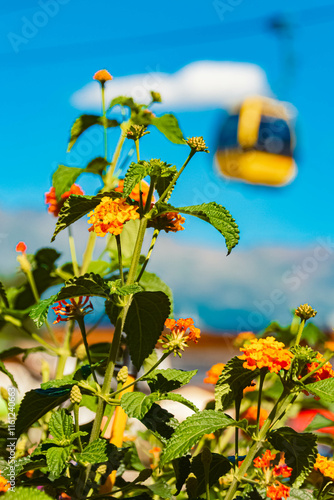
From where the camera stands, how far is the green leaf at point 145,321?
58cm

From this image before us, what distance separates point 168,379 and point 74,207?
0.18 meters

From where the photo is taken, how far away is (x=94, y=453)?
0.52 meters

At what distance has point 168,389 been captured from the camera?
21.5 inches

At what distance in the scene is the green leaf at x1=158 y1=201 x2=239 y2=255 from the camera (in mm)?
500

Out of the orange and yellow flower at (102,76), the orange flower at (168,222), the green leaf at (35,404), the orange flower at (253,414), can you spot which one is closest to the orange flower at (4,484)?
the green leaf at (35,404)

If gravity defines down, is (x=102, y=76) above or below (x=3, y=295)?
above

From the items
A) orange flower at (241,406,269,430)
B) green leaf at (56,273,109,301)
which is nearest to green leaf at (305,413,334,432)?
orange flower at (241,406,269,430)

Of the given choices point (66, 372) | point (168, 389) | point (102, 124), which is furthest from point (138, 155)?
point (66, 372)

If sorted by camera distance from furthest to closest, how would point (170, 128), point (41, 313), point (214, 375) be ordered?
1. point (214, 375)
2. point (170, 128)
3. point (41, 313)

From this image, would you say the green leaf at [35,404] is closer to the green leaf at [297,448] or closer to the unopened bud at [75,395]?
the unopened bud at [75,395]

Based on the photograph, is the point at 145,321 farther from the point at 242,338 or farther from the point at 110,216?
the point at 242,338

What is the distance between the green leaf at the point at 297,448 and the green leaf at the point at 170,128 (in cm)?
33

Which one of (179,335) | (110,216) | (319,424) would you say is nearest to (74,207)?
(110,216)

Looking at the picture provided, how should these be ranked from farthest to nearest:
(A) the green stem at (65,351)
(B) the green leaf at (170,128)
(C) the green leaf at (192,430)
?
(A) the green stem at (65,351) → (B) the green leaf at (170,128) → (C) the green leaf at (192,430)
